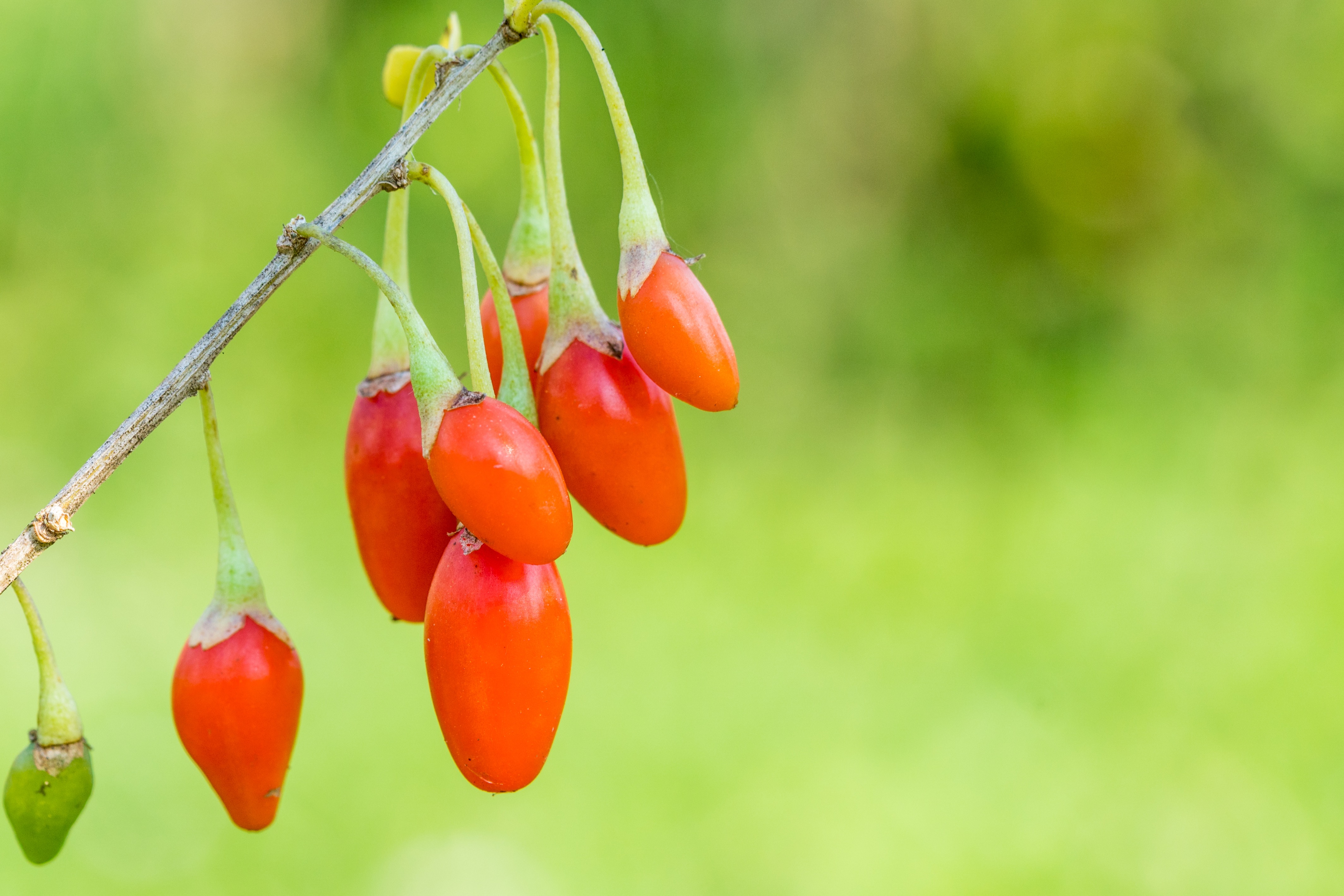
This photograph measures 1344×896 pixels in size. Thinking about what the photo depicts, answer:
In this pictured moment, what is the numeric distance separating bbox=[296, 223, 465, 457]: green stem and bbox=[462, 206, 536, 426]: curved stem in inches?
2.3

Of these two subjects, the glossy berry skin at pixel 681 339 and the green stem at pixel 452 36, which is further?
the green stem at pixel 452 36

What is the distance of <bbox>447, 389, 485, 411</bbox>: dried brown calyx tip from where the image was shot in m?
0.64

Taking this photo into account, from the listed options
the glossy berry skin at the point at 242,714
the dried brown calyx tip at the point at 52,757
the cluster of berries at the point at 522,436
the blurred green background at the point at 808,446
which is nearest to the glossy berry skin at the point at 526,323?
the cluster of berries at the point at 522,436

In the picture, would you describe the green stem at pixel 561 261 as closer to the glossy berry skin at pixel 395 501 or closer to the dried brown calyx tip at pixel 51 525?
the glossy berry skin at pixel 395 501

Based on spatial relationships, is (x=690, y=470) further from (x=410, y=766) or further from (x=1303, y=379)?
(x=1303, y=379)

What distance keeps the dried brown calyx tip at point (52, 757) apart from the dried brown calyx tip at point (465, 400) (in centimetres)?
31

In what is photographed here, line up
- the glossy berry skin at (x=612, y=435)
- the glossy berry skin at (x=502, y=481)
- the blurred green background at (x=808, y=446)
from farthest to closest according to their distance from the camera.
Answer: the blurred green background at (x=808, y=446) < the glossy berry skin at (x=612, y=435) < the glossy berry skin at (x=502, y=481)

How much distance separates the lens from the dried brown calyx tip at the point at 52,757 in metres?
0.70

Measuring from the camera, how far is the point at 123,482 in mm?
2355

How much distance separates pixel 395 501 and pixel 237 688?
Answer: 0.15m

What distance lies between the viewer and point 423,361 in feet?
2.15

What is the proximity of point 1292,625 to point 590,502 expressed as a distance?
1.82 metres

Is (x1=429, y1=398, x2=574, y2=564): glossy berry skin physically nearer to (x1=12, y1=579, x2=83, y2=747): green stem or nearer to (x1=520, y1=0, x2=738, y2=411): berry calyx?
(x1=520, y1=0, x2=738, y2=411): berry calyx

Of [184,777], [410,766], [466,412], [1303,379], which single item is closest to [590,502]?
[466,412]
